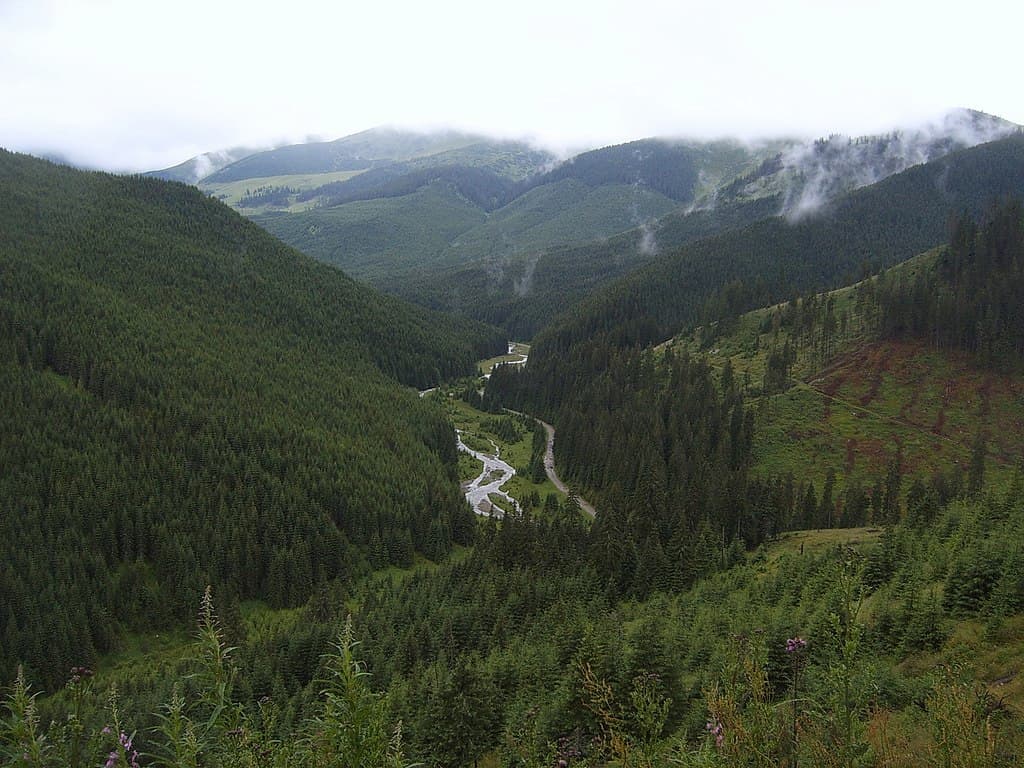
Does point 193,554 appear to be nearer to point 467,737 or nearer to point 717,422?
point 467,737

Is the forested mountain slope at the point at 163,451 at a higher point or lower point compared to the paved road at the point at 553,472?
higher

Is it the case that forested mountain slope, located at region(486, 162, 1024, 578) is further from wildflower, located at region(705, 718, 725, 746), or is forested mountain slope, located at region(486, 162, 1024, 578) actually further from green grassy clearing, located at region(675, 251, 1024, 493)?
wildflower, located at region(705, 718, 725, 746)

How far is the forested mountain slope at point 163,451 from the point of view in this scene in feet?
271

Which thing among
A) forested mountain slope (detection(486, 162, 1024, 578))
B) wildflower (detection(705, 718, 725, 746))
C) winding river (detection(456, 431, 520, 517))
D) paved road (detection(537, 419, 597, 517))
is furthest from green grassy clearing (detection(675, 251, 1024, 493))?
wildflower (detection(705, 718, 725, 746))

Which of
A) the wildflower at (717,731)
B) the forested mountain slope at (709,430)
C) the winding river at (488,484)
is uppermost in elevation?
the wildflower at (717,731)

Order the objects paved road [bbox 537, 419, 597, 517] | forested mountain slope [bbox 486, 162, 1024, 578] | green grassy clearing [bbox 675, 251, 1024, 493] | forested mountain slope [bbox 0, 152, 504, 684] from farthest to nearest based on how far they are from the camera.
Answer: paved road [bbox 537, 419, 597, 517] < green grassy clearing [bbox 675, 251, 1024, 493] < forested mountain slope [bbox 0, 152, 504, 684] < forested mountain slope [bbox 486, 162, 1024, 578]

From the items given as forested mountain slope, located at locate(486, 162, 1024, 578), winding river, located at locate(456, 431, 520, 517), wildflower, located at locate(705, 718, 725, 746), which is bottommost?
winding river, located at locate(456, 431, 520, 517)

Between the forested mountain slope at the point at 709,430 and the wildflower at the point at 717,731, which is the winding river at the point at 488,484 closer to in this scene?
the forested mountain slope at the point at 709,430

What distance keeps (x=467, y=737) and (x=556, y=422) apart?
14012 cm

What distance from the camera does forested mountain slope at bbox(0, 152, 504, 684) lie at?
82688 mm

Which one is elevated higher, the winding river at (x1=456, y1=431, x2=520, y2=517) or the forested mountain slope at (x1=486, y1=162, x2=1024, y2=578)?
the forested mountain slope at (x1=486, y1=162, x2=1024, y2=578)

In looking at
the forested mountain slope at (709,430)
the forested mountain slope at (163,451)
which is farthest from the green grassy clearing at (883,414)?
the forested mountain slope at (163,451)

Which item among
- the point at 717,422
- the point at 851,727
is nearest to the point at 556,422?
the point at 717,422

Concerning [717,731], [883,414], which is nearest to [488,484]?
[883,414]
